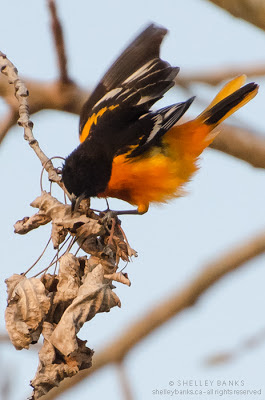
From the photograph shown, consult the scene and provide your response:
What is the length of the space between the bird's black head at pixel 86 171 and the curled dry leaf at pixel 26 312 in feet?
2.48

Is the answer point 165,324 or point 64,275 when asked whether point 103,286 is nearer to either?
point 64,275

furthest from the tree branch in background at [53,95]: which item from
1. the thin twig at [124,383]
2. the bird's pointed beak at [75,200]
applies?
the thin twig at [124,383]

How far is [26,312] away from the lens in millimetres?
2482

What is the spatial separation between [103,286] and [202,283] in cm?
173

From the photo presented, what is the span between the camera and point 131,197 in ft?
12.8

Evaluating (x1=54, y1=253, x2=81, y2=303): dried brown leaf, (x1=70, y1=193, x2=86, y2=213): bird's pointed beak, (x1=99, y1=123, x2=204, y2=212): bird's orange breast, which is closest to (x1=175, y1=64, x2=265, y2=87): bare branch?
(x1=99, y1=123, x2=204, y2=212): bird's orange breast

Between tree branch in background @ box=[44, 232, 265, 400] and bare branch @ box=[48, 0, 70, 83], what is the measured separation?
152 centimetres

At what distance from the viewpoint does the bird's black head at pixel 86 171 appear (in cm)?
336

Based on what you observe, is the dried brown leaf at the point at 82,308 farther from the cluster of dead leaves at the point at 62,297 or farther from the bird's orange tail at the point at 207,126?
the bird's orange tail at the point at 207,126

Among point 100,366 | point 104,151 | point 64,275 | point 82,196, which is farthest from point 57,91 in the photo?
point 64,275

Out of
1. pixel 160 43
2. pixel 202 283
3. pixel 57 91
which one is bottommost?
pixel 202 283

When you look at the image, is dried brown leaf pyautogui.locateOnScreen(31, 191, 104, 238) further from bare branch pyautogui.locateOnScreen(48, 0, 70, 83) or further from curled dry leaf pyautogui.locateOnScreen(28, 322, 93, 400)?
bare branch pyautogui.locateOnScreen(48, 0, 70, 83)

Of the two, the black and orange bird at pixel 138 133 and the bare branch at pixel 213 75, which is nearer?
the black and orange bird at pixel 138 133

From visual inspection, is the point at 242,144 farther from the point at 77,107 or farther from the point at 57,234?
the point at 57,234
